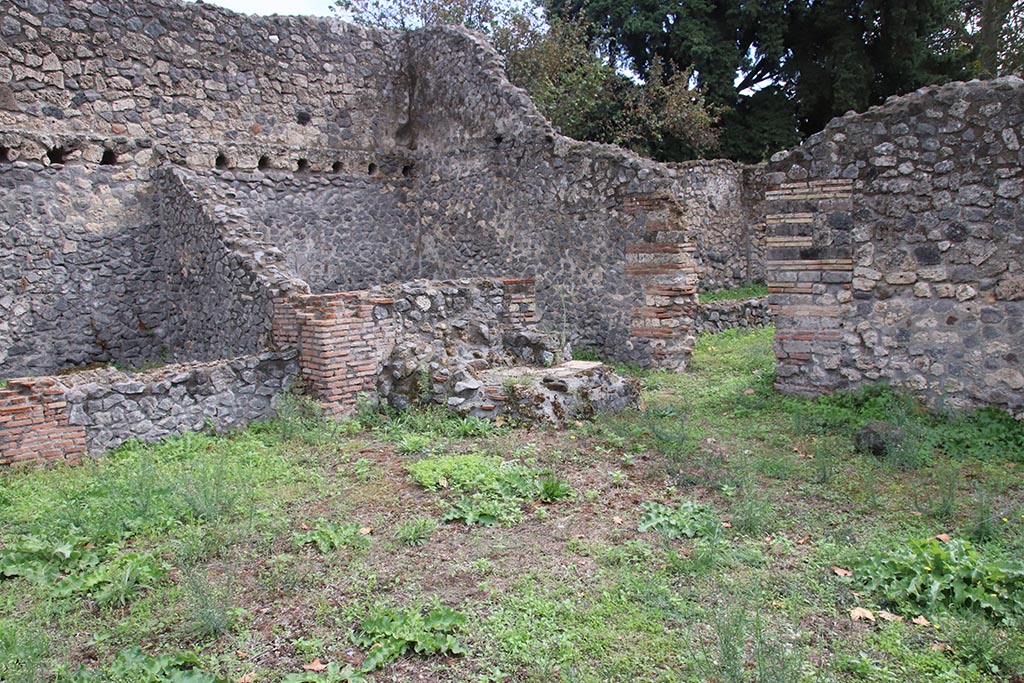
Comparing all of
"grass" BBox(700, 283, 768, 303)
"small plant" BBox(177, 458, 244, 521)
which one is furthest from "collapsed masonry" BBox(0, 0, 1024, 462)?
"grass" BBox(700, 283, 768, 303)

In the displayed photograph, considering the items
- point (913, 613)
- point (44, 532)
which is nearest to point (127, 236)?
point (44, 532)

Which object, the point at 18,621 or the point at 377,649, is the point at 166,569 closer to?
the point at 18,621

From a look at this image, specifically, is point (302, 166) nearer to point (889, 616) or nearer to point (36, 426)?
point (36, 426)

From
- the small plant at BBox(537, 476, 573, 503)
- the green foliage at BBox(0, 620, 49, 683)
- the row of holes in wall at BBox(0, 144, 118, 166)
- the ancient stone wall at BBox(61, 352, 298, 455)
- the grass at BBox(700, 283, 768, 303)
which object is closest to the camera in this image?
the green foliage at BBox(0, 620, 49, 683)

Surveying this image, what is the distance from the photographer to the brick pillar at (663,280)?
9633 mm

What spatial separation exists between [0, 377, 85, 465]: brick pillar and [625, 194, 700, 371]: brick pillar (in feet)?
21.0

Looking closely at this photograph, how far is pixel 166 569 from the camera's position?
14.4 feet

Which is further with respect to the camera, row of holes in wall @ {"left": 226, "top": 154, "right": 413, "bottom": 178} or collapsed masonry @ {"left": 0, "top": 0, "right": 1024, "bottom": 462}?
row of holes in wall @ {"left": 226, "top": 154, "right": 413, "bottom": 178}

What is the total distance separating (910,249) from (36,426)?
24.9ft

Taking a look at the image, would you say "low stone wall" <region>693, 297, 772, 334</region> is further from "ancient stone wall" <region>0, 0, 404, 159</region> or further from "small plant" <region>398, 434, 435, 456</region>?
"small plant" <region>398, 434, 435, 456</region>

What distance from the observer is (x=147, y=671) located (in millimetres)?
3389

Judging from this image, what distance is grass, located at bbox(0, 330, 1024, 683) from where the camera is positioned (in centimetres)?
348

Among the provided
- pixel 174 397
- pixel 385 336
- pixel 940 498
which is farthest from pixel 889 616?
pixel 174 397

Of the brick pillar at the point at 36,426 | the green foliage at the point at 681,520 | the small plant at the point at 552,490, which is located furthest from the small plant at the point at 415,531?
the brick pillar at the point at 36,426
